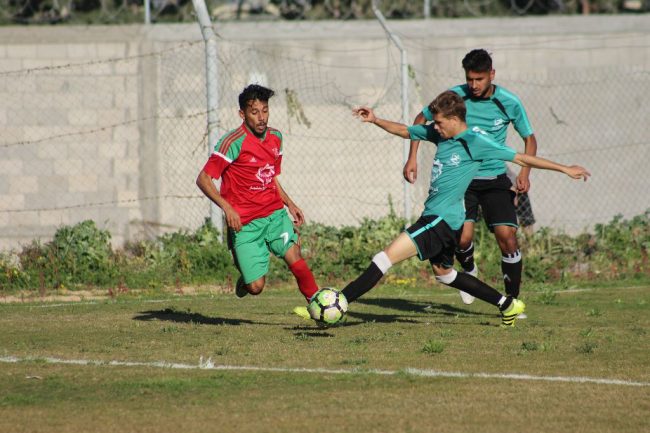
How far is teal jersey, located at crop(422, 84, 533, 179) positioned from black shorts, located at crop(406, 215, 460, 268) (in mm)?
1381

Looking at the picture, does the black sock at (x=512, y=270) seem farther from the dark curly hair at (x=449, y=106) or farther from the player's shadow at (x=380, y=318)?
the dark curly hair at (x=449, y=106)

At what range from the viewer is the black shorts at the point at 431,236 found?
9133 mm

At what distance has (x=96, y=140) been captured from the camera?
17.1 m

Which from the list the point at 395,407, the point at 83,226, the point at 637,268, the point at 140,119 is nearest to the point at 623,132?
the point at 637,268

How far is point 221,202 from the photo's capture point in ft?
30.2

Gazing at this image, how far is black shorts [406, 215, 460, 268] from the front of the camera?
30.0 feet

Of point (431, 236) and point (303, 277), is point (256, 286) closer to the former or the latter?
point (303, 277)

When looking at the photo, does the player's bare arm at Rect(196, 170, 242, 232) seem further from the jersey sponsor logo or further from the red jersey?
the jersey sponsor logo

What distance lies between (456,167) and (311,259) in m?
4.94

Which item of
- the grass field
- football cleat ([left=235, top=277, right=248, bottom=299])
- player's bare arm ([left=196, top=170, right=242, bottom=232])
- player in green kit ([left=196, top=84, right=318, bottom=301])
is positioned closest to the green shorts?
player in green kit ([left=196, top=84, right=318, bottom=301])

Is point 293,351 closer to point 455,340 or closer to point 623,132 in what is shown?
point 455,340

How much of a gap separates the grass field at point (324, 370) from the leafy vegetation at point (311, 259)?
212 cm

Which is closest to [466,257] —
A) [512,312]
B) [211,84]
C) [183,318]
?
[512,312]

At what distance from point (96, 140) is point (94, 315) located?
6753 millimetres
